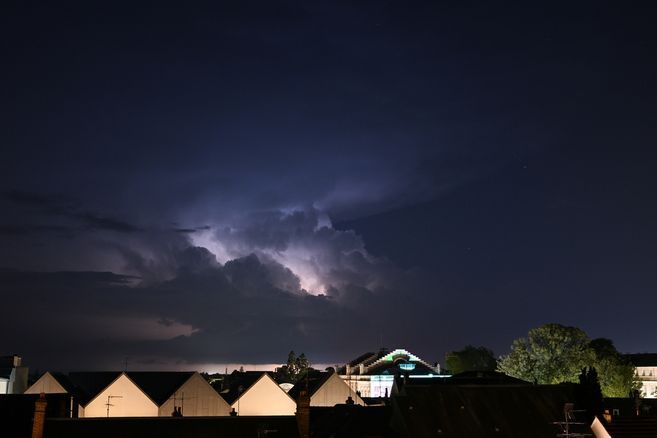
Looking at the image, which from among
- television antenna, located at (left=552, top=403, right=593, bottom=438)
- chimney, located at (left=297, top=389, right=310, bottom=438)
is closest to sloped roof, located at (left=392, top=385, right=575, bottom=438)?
television antenna, located at (left=552, top=403, right=593, bottom=438)

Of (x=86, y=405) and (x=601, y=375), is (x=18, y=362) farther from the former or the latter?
(x=601, y=375)

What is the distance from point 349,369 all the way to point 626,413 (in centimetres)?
10839

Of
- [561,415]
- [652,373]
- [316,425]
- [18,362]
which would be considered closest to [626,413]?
[561,415]

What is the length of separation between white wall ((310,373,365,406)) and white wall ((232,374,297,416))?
24.5 feet

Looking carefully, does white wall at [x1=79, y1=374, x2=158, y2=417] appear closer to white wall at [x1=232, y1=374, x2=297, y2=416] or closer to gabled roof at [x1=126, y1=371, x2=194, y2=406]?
gabled roof at [x1=126, y1=371, x2=194, y2=406]

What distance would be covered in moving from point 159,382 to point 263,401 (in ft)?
47.8

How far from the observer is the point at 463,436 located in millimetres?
53656

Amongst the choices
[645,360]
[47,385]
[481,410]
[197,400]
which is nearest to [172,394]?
[197,400]

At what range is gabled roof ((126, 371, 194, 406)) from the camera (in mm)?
92688

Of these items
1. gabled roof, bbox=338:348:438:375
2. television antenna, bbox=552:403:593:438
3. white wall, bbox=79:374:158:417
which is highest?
gabled roof, bbox=338:348:438:375

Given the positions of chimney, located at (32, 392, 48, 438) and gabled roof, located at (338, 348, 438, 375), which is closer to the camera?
chimney, located at (32, 392, 48, 438)

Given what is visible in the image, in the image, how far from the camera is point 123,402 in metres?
90.9

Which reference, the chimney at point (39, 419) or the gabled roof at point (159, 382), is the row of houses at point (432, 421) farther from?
the gabled roof at point (159, 382)

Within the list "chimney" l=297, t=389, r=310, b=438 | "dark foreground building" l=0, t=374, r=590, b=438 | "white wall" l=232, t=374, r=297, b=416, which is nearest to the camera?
"dark foreground building" l=0, t=374, r=590, b=438
